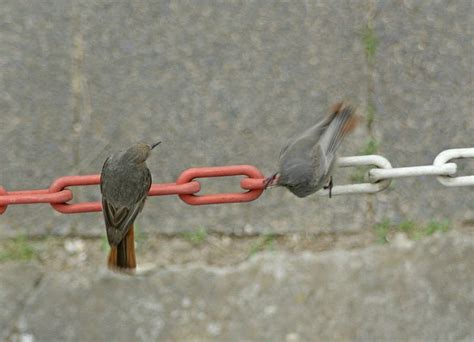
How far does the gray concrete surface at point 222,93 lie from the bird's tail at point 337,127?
1.42 m

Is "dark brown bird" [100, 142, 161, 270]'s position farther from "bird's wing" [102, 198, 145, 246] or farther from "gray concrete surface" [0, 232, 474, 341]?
"gray concrete surface" [0, 232, 474, 341]

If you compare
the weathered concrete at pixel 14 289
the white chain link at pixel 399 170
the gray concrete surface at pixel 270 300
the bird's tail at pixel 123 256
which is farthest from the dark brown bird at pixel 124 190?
the weathered concrete at pixel 14 289

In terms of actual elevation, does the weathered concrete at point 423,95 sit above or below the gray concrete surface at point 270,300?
above

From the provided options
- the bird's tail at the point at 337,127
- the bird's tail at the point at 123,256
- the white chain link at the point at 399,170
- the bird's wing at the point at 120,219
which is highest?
the bird's tail at the point at 337,127

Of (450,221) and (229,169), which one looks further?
(450,221)

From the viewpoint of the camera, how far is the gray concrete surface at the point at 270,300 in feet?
12.5

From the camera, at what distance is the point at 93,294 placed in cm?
382

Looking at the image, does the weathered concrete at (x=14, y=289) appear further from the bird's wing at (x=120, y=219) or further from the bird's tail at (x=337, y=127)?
the bird's tail at (x=337, y=127)

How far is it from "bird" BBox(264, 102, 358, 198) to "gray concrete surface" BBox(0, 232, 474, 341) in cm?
143

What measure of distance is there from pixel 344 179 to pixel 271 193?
16.5 inches

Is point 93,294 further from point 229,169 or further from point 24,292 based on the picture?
point 229,169

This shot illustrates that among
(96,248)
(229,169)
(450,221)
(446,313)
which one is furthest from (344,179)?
(229,169)

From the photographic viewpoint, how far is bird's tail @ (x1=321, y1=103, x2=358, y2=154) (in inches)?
95.4

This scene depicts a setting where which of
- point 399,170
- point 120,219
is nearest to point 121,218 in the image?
point 120,219
